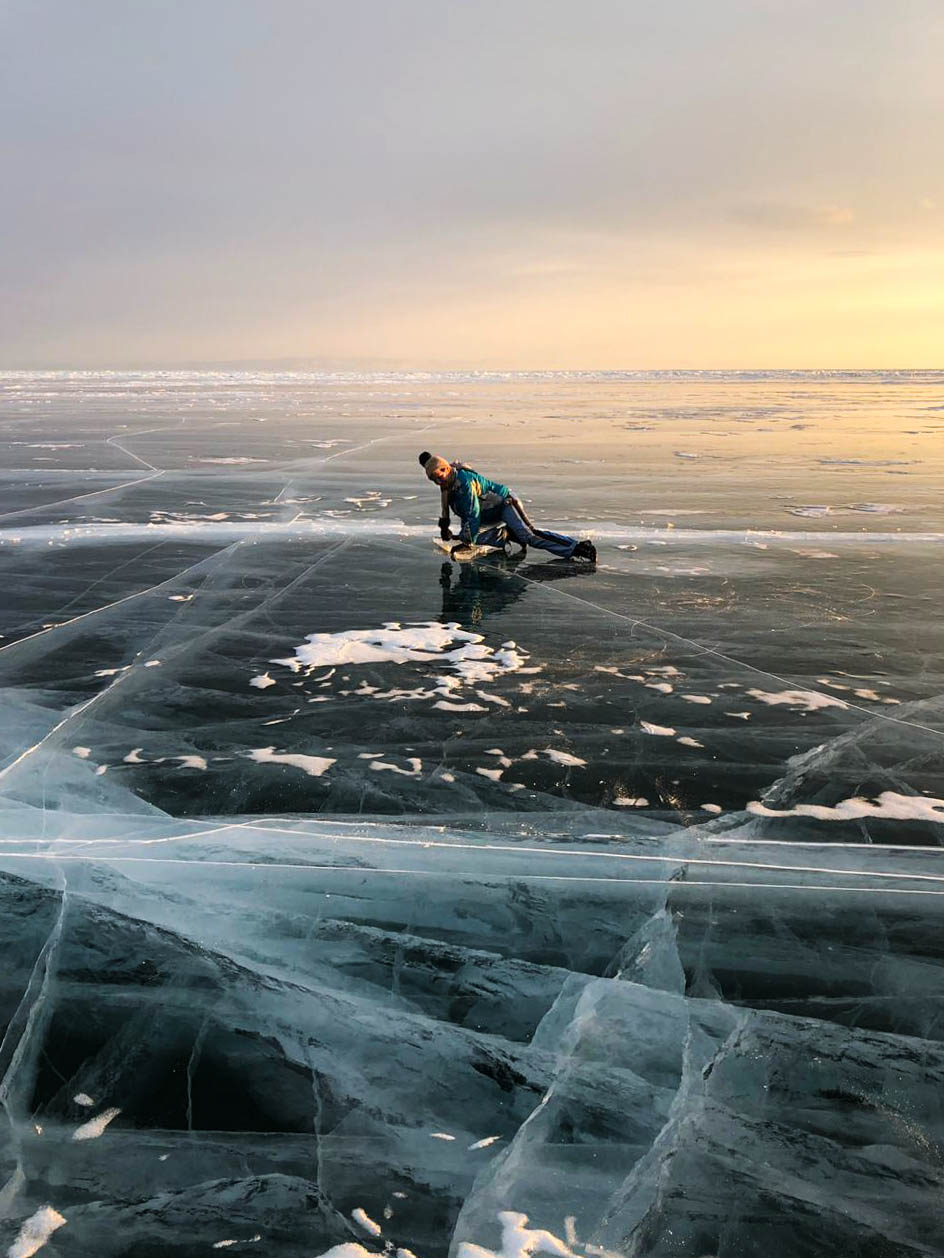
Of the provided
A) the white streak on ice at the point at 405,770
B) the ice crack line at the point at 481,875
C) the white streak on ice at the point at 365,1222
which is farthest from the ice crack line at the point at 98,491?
the white streak on ice at the point at 365,1222

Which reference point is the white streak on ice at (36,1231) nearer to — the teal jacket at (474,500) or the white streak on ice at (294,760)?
the white streak on ice at (294,760)

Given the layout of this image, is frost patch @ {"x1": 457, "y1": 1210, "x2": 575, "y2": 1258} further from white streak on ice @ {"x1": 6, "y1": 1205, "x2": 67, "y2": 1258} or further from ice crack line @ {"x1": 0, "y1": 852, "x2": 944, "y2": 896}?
ice crack line @ {"x1": 0, "y1": 852, "x2": 944, "y2": 896}

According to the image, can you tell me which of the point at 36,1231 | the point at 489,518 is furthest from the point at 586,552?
the point at 36,1231

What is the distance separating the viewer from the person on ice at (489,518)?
8500mm

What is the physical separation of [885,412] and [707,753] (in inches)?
1196

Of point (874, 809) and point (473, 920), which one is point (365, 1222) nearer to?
point (473, 920)

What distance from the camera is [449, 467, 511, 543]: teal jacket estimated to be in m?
8.55

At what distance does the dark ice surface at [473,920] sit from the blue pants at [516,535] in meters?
1.29

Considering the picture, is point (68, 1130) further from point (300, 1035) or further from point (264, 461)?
point (264, 461)

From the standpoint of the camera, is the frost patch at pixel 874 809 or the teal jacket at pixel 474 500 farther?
the teal jacket at pixel 474 500

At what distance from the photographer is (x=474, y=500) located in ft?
28.2

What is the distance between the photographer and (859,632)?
6.20 m

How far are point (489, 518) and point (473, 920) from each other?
6.27 m

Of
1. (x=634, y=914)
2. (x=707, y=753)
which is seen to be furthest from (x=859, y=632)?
(x=634, y=914)
